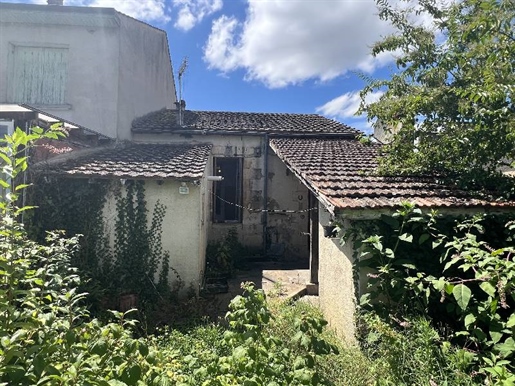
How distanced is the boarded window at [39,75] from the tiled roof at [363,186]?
26.8 feet

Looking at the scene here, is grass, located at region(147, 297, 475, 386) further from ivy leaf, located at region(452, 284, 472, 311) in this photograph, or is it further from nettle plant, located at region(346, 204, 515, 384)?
ivy leaf, located at region(452, 284, 472, 311)

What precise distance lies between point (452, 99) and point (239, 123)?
8.87 meters

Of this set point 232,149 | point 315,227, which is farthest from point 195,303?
point 232,149

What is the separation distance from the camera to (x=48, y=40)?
10.5 metres

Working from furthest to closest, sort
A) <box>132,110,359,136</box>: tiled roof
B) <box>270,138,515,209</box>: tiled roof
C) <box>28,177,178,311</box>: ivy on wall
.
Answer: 1. <box>132,110,359,136</box>: tiled roof
2. <box>28,177,178,311</box>: ivy on wall
3. <box>270,138,515,209</box>: tiled roof

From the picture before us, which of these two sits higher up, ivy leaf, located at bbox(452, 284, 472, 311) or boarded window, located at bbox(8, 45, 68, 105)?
boarded window, located at bbox(8, 45, 68, 105)

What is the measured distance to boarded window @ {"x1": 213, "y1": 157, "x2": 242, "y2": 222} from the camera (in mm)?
12789

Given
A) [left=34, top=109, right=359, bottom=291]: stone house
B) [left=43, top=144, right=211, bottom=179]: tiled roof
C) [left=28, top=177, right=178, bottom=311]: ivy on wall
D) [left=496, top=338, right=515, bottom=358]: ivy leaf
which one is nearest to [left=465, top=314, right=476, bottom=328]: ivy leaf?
[left=496, top=338, right=515, bottom=358]: ivy leaf

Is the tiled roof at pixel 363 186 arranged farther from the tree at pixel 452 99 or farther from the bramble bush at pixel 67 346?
the bramble bush at pixel 67 346

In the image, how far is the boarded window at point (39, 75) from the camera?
1052 cm

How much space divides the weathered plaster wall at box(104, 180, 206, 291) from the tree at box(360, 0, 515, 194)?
474 centimetres

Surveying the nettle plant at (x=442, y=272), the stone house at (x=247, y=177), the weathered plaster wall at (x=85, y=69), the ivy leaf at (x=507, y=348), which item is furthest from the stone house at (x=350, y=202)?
the weathered plaster wall at (x=85, y=69)

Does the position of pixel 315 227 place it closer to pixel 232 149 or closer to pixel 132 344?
pixel 232 149

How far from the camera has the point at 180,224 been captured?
7.95 meters
